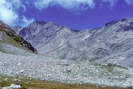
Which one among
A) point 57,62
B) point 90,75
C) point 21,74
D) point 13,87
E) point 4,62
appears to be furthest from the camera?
point 57,62

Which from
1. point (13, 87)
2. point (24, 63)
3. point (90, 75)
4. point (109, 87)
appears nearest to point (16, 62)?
point (24, 63)

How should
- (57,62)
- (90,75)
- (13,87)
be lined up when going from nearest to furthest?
(13,87) < (90,75) < (57,62)

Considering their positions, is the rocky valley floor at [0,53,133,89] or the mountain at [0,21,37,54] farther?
the mountain at [0,21,37,54]

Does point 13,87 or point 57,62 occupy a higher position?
point 57,62

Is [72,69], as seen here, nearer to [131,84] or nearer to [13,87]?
[131,84]

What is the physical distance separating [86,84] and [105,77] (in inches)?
A: 573

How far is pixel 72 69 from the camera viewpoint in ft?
222

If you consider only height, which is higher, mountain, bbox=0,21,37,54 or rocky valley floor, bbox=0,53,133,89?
mountain, bbox=0,21,37,54

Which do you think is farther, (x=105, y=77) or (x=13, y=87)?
(x=105, y=77)

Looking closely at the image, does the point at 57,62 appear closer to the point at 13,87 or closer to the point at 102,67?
the point at 102,67

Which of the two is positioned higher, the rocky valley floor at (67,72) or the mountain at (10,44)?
the mountain at (10,44)

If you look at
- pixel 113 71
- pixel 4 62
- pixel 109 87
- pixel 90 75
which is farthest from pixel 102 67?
pixel 4 62

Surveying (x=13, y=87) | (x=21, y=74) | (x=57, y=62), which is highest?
(x=57, y=62)

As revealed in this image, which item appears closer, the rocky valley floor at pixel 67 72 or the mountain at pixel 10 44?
the rocky valley floor at pixel 67 72
